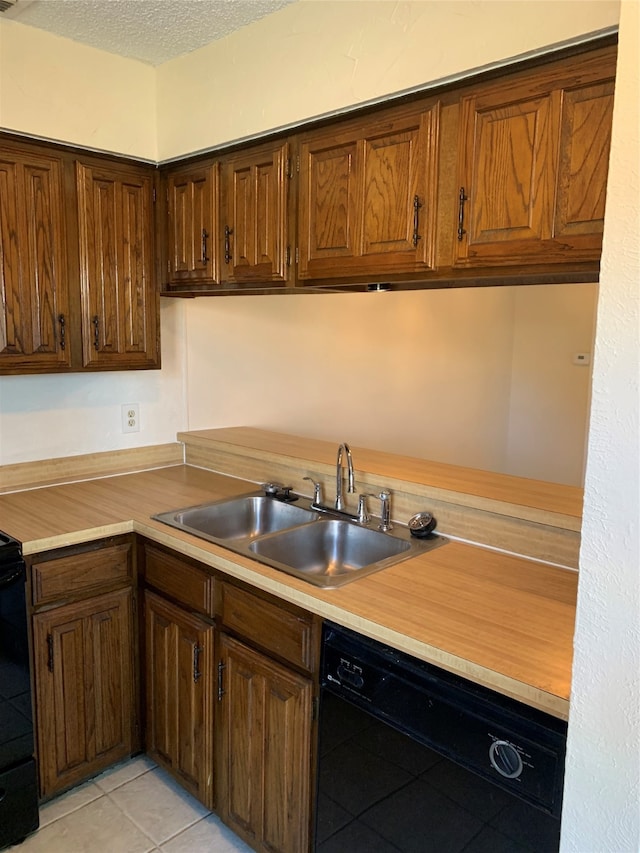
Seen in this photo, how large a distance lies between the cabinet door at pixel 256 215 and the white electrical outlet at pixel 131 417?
84cm

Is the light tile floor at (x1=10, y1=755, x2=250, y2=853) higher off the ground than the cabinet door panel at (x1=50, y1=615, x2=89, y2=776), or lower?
lower

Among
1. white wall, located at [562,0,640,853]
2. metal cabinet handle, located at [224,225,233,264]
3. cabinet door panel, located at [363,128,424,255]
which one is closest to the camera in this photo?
white wall, located at [562,0,640,853]

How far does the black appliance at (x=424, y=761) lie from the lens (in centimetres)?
113

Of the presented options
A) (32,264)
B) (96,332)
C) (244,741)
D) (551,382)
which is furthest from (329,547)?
(551,382)

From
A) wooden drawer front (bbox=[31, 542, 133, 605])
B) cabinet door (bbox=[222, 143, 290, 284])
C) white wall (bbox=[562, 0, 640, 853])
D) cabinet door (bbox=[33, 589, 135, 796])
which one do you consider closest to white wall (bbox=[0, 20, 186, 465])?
cabinet door (bbox=[222, 143, 290, 284])

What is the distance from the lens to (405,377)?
409cm

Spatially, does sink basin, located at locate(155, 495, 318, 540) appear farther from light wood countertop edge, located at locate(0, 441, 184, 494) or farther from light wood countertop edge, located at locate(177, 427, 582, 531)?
light wood countertop edge, located at locate(0, 441, 184, 494)

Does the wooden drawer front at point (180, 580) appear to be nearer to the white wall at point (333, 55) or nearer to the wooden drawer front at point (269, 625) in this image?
the wooden drawer front at point (269, 625)

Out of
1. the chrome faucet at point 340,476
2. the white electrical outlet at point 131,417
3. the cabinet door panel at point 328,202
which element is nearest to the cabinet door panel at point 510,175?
the cabinet door panel at point 328,202

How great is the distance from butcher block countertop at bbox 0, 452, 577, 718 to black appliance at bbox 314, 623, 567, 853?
0.05 metres

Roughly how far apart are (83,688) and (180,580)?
0.52 m

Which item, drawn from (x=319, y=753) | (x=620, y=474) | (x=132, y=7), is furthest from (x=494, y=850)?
(x=132, y=7)

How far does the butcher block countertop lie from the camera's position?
120cm

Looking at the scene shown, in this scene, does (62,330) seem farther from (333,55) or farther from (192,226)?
(333,55)
